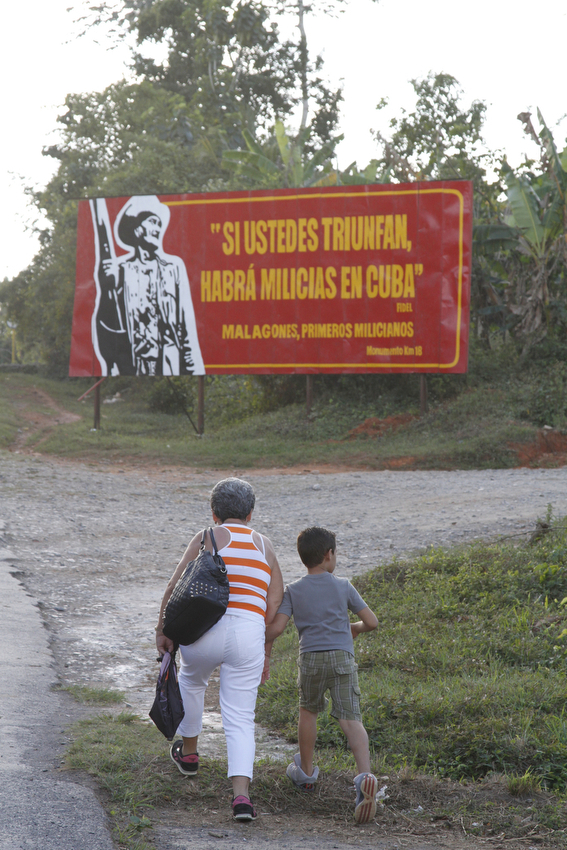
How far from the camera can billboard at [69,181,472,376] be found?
16.0 meters

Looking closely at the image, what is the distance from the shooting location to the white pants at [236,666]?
10.5ft

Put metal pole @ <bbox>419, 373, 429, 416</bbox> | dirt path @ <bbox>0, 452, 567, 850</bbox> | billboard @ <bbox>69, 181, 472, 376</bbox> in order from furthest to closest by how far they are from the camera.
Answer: metal pole @ <bbox>419, 373, 429, 416</bbox>
billboard @ <bbox>69, 181, 472, 376</bbox>
dirt path @ <bbox>0, 452, 567, 850</bbox>

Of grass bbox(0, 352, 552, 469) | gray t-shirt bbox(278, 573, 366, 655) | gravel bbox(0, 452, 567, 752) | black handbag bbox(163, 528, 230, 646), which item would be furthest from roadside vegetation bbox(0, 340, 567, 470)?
black handbag bbox(163, 528, 230, 646)

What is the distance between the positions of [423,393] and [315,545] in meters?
13.5

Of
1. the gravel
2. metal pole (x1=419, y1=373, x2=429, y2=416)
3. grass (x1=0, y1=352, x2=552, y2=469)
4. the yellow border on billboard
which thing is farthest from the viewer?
metal pole (x1=419, y1=373, x2=429, y2=416)

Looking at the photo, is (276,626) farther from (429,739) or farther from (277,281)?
(277,281)

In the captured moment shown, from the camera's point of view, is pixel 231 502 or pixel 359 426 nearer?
pixel 231 502

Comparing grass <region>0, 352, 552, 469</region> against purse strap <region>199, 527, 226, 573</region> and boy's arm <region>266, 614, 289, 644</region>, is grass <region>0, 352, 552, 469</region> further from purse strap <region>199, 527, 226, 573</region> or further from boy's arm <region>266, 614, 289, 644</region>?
purse strap <region>199, 527, 226, 573</region>

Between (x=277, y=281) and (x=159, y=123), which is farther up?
(x=159, y=123)

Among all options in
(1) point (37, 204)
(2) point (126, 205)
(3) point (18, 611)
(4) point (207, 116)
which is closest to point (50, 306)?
(1) point (37, 204)

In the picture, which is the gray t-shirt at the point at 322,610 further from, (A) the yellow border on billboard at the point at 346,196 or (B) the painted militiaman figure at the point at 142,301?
(B) the painted militiaman figure at the point at 142,301

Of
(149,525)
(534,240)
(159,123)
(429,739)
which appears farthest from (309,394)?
(159,123)

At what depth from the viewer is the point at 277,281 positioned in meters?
16.7

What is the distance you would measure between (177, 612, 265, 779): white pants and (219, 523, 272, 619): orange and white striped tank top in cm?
5
